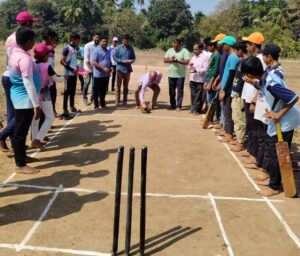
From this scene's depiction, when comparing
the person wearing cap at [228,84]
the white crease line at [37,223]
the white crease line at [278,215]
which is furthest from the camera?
the person wearing cap at [228,84]

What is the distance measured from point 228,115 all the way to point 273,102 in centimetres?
278

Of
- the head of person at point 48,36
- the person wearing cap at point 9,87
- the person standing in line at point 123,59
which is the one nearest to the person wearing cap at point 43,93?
the person wearing cap at point 9,87

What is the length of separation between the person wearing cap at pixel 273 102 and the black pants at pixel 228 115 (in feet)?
7.13

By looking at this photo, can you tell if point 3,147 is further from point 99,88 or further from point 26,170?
point 99,88

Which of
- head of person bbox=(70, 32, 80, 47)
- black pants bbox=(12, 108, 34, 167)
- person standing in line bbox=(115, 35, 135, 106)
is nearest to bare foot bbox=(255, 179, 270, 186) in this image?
black pants bbox=(12, 108, 34, 167)

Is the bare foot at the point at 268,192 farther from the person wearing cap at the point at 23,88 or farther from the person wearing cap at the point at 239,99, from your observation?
the person wearing cap at the point at 23,88

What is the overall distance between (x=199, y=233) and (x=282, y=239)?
3.09 feet

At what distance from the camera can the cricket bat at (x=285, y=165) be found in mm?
5480

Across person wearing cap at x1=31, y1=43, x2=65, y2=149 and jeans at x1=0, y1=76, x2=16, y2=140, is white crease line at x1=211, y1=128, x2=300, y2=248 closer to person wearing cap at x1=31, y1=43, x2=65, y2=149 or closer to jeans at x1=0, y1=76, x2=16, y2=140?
person wearing cap at x1=31, y1=43, x2=65, y2=149

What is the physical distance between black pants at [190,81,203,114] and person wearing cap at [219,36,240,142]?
229 centimetres

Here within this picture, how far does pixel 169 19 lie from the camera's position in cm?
6159

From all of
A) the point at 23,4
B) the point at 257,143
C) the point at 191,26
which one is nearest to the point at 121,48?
the point at 257,143

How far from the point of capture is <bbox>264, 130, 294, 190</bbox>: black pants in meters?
5.66

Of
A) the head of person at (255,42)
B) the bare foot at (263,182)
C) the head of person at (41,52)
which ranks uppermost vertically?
the head of person at (255,42)
